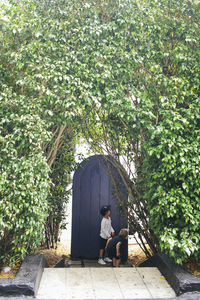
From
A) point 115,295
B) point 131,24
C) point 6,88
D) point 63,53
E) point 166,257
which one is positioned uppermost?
point 131,24

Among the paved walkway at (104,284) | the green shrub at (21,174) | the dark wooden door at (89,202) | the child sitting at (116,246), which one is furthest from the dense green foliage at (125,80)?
the dark wooden door at (89,202)

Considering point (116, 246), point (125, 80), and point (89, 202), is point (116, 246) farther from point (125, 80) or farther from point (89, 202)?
point (125, 80)

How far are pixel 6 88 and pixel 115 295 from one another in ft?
11.5

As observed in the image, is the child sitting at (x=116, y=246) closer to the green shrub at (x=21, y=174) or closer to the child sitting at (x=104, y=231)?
the child sitting at (x=104, y=231)

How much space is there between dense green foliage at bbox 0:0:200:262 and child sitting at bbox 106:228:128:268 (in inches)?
55.0

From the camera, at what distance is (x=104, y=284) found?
4.93 meters

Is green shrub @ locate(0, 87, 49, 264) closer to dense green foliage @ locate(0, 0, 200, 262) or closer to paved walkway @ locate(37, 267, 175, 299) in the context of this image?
dense green foliage @ locate(0, 0, 200, 262)

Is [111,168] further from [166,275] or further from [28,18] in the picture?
[28,18]

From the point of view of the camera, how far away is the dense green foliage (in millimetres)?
4988

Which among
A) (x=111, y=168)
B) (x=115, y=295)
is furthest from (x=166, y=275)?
(x=111, y=168)

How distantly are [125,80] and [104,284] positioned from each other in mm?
3313

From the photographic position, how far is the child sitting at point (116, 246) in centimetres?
676

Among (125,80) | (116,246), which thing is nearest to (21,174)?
(125,80)

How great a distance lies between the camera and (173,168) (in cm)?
506
